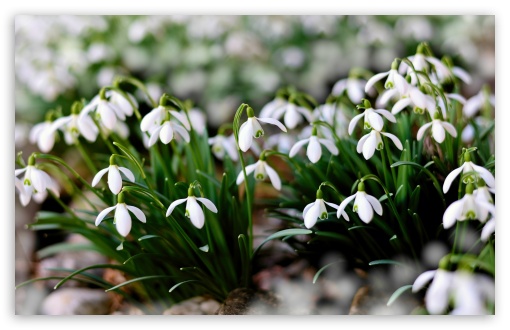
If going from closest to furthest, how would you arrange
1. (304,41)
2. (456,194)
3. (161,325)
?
(456,194) < (161,325) < (304,41)

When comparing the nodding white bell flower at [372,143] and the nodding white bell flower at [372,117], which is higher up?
the nodding white bell flower at [372,117]

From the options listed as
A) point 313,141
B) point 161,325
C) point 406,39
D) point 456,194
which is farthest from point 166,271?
point 406,39

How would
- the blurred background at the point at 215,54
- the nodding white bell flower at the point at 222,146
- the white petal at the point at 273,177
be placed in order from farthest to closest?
the blurred background at the point at 215,54, the nodding white bell flower at the point at 222,146, the white petal at the point at 273,177

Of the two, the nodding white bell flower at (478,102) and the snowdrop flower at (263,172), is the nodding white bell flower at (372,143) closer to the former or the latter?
the snowdrop flower at (263,172)

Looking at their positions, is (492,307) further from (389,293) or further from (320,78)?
(320,78)

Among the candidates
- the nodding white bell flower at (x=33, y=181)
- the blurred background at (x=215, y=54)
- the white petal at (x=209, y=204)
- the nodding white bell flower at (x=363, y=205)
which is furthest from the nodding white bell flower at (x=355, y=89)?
the nodding white bell flower at (x=33, y=181)

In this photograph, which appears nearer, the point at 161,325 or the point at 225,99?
the point at 161,325
